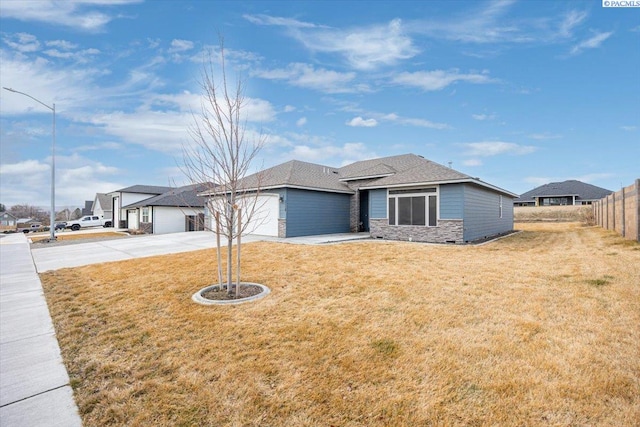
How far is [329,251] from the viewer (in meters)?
9.67

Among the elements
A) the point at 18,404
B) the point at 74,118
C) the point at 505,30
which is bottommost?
the point at 18,404

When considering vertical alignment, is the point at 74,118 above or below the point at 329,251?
above

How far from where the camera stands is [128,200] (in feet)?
102

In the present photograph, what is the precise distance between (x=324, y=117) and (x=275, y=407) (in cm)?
1634

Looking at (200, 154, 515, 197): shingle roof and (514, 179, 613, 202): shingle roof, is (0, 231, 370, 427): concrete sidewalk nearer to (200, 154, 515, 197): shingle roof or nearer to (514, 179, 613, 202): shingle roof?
(200, 154, 515, 197): shingle roof

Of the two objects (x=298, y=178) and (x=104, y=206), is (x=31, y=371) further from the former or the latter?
(x=104, y=206)

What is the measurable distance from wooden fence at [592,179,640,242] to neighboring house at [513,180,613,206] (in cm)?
2774

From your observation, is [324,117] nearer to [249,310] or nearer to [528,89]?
[528,89]

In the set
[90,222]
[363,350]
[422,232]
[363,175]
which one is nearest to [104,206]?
[90,222]

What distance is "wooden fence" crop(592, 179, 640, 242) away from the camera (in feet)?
32.2

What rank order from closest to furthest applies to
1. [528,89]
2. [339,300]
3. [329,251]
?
[339,300]
[329,251]
[528,89]

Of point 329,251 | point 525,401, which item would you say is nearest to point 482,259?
point 329,251

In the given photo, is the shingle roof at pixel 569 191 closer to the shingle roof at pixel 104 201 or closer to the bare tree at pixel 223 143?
the bare tree at pixel 223 143

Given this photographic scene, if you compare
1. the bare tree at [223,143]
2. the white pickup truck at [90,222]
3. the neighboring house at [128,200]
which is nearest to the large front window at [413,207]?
the bare tree at [223,143]
